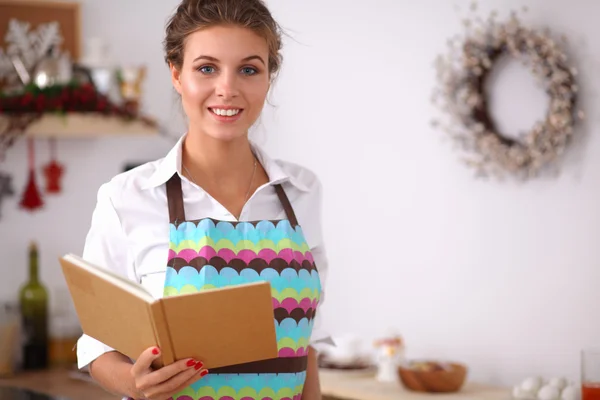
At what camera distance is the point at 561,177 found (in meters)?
2.89

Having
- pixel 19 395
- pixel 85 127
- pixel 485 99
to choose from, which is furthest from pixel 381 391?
pixel 85 127

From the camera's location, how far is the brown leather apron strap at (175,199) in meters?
1.69

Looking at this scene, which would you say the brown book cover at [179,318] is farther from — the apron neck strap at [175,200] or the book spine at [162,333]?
the apron neck strap at [175,200]

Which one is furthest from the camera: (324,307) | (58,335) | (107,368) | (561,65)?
(58,335)

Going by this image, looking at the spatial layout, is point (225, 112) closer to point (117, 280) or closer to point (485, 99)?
point (117, 280)

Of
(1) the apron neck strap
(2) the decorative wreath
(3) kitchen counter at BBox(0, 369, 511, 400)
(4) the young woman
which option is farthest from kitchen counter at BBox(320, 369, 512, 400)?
(1) the apron neck strap

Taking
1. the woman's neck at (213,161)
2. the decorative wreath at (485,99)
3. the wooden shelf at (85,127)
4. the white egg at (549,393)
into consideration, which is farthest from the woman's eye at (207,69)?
the wooden shelf at (85,127)

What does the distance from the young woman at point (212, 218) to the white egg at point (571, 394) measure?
1.19 m

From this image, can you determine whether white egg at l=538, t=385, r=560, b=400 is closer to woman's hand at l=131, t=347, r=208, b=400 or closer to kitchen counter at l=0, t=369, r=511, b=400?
kitchen counter at l=0, t=369, r=511, b=400

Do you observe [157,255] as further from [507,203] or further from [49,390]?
[49,390]

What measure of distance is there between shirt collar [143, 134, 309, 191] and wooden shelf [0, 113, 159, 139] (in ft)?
7.13

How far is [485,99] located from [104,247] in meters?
1.74

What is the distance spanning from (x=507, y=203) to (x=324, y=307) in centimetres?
105

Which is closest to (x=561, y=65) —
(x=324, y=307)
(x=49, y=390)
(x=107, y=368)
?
(x=324, y=307)
